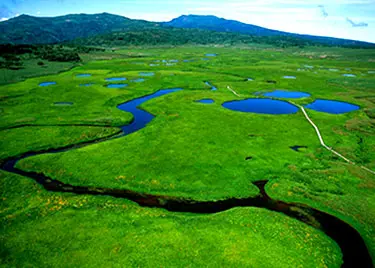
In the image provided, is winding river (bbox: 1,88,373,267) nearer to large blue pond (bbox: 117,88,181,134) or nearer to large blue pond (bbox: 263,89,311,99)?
large blue pond (bbox: 117,88,181,134)

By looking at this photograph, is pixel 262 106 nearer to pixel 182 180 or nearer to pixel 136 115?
pixel 136 115

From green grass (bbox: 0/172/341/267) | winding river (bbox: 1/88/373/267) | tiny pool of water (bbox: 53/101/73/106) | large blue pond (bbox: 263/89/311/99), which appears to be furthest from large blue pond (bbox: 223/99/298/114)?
tiny pool of water (bbox: 53/101/73/106)

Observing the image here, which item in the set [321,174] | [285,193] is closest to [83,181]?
[285,193]

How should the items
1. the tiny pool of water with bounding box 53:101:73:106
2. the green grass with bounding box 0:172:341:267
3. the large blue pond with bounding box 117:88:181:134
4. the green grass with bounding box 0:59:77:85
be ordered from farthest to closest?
the green grass with bounding box 0:59:77:85
the tiny pool of water with bounding box 53:101:73:106
the large blue pond with bounding box 117:88:181:134
the green grass with bounding box 0:172:341:267

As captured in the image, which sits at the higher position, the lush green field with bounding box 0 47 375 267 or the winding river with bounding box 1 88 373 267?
the lush green field with bounding box 0 47 375 267

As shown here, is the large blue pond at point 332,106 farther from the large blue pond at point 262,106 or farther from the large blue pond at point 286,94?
the large blue pond at point 262,106

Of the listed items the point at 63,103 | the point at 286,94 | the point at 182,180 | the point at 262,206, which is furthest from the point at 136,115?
the point at 286,94

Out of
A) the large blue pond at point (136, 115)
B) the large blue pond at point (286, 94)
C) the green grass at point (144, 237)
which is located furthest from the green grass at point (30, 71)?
the large blue pond at point (286, 94)
